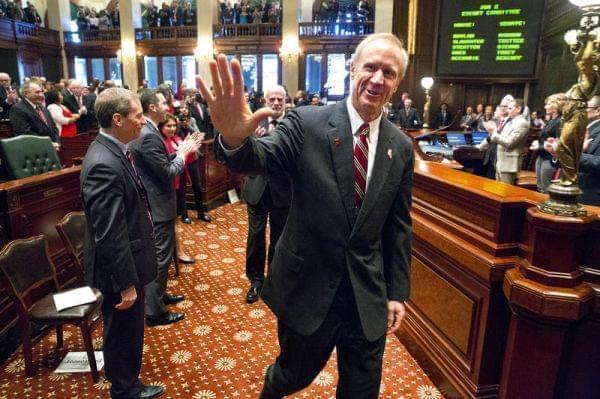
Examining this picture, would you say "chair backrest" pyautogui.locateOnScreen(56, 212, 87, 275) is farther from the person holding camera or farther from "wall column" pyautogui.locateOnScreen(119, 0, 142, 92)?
"wall column" pyautogui.locateOnScreen(119, 0, 142, 92)

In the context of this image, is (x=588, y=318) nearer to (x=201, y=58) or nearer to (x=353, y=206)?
(x=353, y=206)

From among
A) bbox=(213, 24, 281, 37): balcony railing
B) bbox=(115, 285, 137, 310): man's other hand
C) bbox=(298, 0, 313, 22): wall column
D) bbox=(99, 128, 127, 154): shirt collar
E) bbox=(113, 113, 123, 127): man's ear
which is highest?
bbox=(298, 0, 313, 22): wall column

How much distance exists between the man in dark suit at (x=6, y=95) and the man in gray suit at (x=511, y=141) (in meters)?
7.40

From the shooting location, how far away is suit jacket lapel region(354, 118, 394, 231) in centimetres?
144

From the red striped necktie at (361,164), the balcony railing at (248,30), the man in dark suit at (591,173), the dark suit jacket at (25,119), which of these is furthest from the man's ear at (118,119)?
the balcony railing at (248,30)

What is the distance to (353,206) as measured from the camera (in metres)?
1.44

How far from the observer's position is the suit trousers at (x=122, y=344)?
192 cm

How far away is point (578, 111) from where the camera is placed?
167 centimetres

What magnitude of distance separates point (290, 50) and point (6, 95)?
8849mm

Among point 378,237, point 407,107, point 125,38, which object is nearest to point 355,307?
point 378,237

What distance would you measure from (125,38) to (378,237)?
16.8 meters

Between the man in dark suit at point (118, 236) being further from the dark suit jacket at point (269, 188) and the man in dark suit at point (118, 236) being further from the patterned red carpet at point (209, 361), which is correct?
the dark suit jacket at point (269, 188)

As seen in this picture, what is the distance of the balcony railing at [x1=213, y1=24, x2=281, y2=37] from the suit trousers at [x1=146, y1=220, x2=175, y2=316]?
44.3 ft

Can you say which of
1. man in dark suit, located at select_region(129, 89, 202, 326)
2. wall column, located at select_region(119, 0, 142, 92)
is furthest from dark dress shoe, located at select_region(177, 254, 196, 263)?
wall column, located at select_region(119, 0, 142, 92)
